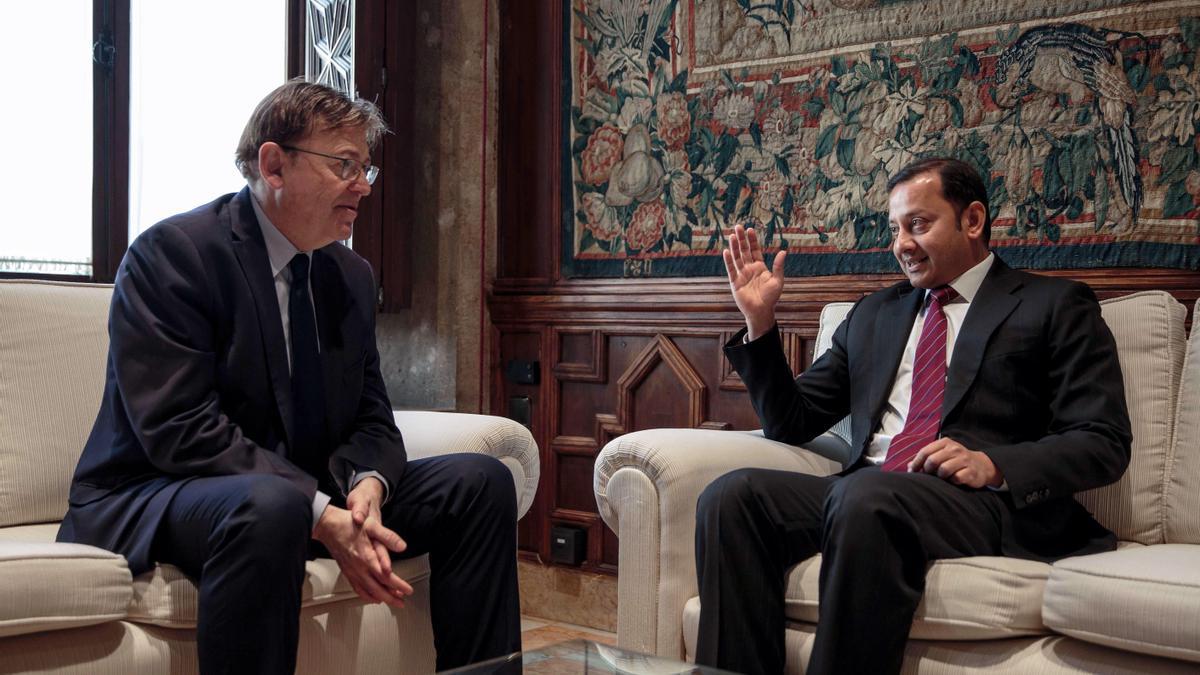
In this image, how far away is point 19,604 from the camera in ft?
5.53

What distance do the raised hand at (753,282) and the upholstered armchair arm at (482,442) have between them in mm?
554

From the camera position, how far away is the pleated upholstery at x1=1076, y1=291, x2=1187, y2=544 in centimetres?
227

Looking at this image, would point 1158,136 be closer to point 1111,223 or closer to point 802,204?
point 1111,223

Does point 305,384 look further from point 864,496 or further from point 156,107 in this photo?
point 156,107

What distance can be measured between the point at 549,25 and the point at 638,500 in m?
2.01

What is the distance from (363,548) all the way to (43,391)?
0.82 metres

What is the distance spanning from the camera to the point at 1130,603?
69.2 inches

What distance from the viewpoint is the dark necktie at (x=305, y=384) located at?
2.10 m

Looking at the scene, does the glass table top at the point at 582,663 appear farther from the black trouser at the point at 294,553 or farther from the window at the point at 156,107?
the window at the point at 156,107

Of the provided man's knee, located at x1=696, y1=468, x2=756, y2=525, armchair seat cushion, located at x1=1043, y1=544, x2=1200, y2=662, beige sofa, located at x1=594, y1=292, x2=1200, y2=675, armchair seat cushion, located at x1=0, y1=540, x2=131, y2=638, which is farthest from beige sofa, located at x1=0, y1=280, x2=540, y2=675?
armchair seat cushion, located at x1=1043, y1=544, x2=1200, y2=662

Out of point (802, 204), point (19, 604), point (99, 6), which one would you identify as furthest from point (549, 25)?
point (19, 604)

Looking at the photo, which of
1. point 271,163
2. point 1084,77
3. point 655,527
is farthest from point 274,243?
point 1084,77

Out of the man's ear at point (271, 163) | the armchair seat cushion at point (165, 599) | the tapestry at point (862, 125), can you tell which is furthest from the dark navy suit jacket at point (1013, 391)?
the armchair seat cushion at point (165, 599)

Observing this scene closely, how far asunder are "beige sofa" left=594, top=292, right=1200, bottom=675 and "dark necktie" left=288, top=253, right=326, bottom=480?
1.86 ft
